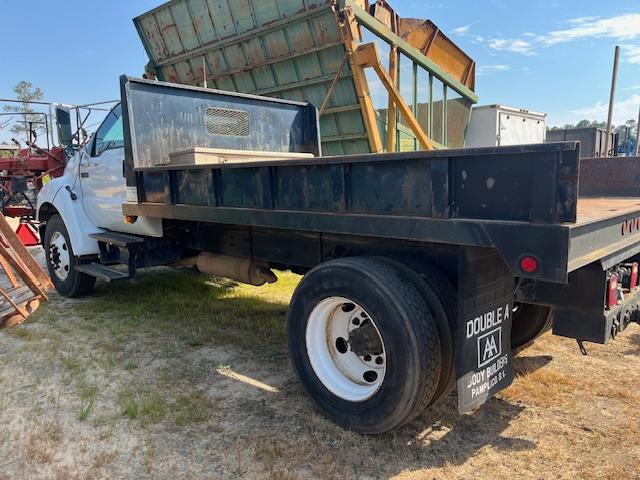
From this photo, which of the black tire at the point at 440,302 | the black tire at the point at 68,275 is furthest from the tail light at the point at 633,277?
the black tire at the point at 68,275

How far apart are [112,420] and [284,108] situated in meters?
3.69

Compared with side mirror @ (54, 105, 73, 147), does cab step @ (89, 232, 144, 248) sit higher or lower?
lower

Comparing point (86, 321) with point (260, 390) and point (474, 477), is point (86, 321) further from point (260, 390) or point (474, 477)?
point (474, 477)

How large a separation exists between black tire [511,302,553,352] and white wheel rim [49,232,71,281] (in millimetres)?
4627

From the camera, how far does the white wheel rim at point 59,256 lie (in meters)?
5.79

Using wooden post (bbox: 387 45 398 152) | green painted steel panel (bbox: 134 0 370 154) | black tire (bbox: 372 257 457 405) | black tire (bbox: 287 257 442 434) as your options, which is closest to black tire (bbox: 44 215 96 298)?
green painted steel panel (bbox: 134 0 370 154)

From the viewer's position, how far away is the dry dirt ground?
2.62 metres

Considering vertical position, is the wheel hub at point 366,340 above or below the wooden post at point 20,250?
below

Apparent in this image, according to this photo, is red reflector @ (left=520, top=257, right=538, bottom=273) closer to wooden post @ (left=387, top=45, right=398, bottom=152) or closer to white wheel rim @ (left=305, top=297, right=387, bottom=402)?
white wheel rim @ (left=305, top=297, right=387, bottom=402)

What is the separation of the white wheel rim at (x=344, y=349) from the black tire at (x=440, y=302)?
361 mm

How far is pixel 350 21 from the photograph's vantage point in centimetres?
641

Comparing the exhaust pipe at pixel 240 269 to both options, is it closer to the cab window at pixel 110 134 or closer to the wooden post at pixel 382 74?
the cab window at pixel 110 134

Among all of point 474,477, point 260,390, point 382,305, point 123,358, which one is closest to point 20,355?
point 123,358

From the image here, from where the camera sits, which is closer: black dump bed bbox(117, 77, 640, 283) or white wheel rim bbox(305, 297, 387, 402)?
black dump bed bbox(117, 77, 640, 283)
